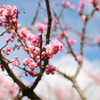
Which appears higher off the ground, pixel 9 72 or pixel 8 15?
pixel 8 15

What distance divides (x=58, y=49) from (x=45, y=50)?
180 millimetres

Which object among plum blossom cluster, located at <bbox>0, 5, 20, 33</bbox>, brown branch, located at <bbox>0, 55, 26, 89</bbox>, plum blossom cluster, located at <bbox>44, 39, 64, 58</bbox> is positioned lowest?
brown branch, located at <bbox>0, 55, 26, 89</bbox>

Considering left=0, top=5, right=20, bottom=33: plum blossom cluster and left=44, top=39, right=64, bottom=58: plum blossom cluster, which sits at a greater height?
left=0, top=5, right=20, bottom=33: plum blossom cluster

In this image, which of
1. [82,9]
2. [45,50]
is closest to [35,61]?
[45,50]

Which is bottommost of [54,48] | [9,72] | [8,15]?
[9,72]

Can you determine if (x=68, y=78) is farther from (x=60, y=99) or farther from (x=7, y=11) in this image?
(x=60, y=99)

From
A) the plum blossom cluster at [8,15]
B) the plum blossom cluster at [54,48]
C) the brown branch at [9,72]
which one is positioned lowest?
the brown branch at [9,72]

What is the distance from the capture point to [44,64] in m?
1.80

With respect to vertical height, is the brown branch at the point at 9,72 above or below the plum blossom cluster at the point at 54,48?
below

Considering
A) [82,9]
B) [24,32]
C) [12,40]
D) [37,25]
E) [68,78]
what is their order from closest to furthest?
[12,40], [24,32], [68,78], [37,25], [82,9]

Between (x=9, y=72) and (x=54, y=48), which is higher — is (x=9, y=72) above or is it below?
below

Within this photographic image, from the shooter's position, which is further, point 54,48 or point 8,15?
point 8,15

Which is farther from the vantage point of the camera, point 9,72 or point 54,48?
point 9,72

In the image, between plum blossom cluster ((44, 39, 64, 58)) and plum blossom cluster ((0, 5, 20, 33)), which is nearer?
plum blossom cluster ((44, 39, 64, 58))
